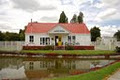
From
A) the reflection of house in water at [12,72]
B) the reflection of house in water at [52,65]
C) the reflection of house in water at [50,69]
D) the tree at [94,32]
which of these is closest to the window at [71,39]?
the reflection of house in water at [52,65]

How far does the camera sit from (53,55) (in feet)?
102

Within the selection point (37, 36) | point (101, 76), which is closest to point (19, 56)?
point (37, 36)

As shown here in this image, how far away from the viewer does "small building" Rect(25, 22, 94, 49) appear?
143 feet

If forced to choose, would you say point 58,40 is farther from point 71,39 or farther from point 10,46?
point 10,46

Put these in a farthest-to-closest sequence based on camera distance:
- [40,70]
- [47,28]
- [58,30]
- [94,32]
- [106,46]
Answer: [94,32], [47,28], [58,30], [106,46], [40,70]

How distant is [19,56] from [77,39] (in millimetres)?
15602

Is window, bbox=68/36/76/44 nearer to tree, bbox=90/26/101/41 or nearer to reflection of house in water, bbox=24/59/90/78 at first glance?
reflection of house in water, bbox=24/59/90/78

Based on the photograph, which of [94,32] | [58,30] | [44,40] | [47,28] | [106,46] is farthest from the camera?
[94,32]

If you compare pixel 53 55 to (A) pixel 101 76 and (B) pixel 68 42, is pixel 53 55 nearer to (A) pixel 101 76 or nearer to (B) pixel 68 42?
(B) pixel 68 42

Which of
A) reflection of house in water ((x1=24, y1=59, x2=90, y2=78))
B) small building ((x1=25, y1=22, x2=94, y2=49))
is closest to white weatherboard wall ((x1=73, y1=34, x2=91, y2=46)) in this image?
small building ((x1=25, y1=22, x2=94, y2=49))

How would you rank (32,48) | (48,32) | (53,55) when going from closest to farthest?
(53,55), (32,48), (48,32)

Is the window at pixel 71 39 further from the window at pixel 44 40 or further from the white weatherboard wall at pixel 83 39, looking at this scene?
the window at pixel 44 40

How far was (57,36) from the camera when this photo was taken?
44469 millimetres

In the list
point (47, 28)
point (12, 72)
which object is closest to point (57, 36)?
point (47, 28)
